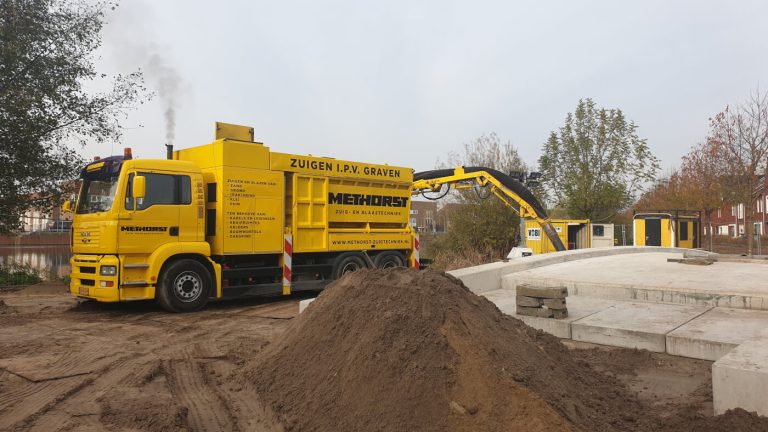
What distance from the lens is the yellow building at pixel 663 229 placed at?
1980 cm

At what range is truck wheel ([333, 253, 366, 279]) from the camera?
11409 mm

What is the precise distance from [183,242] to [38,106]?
23.3 feet

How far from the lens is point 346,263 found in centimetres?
1163

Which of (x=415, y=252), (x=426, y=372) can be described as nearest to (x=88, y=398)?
(x=426, y=372)

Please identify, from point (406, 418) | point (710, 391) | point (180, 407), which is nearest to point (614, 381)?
point (710, 391)

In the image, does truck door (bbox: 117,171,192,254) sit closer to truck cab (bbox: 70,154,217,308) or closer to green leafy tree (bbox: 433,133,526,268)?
truck cab (bbox: 70,154,217,308)

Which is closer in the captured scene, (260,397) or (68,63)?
(260,397)

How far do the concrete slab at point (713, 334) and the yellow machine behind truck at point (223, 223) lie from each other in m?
7.17

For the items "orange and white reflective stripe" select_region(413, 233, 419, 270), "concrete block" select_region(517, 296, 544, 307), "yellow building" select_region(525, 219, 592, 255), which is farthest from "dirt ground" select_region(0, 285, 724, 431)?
"yellow building" select_region(525, 219, 592, 255)

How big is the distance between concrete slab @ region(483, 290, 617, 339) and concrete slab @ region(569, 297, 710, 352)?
119 mm

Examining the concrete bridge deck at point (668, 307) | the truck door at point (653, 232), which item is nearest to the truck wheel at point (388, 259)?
the concrete bridge deck at point (668, 307)

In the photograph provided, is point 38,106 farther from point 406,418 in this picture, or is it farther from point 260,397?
point 406,418

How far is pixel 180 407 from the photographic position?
4094 mm

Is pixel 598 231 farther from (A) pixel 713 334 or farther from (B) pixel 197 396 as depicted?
(B) pixel 197 396
